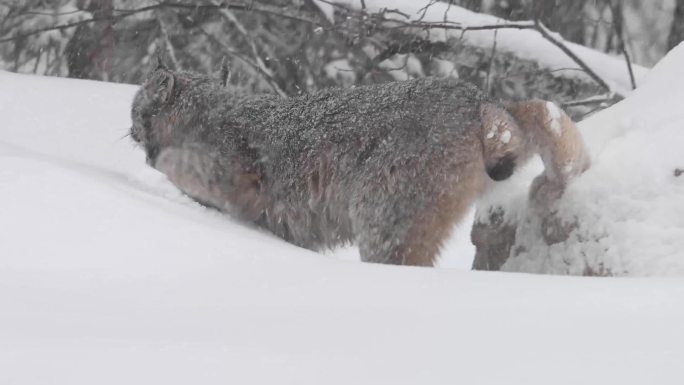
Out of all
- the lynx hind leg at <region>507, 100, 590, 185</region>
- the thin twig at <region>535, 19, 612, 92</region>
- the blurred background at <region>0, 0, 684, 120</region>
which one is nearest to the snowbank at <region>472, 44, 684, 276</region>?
the lynx hind leg at <region>507, 100, 590, 185</region>

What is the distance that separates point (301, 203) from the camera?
4.48 metres

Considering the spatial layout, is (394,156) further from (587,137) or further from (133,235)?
(133,235)

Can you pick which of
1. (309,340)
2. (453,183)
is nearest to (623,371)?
(309,340)

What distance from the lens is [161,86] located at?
5242mm

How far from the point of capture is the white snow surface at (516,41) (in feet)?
27.3

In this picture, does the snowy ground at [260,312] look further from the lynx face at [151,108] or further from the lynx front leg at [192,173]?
the lynx face at [151,108]

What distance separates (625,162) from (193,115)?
2369 mm

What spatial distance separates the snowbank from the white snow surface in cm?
392

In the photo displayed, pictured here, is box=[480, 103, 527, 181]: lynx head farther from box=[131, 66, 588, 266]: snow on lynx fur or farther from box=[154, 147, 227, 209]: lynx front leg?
box=[154, 147, 227, 209]: lynx front leg

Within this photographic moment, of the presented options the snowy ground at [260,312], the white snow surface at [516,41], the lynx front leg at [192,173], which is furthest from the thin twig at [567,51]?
the snowy ground at [260,312]

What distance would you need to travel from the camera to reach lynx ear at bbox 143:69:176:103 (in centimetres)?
520

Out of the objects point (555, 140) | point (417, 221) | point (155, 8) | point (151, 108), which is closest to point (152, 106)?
point (151, 108)

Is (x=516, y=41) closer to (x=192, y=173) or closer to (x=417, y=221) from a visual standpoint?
(x=192, y=173)

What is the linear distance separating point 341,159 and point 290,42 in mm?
6174
